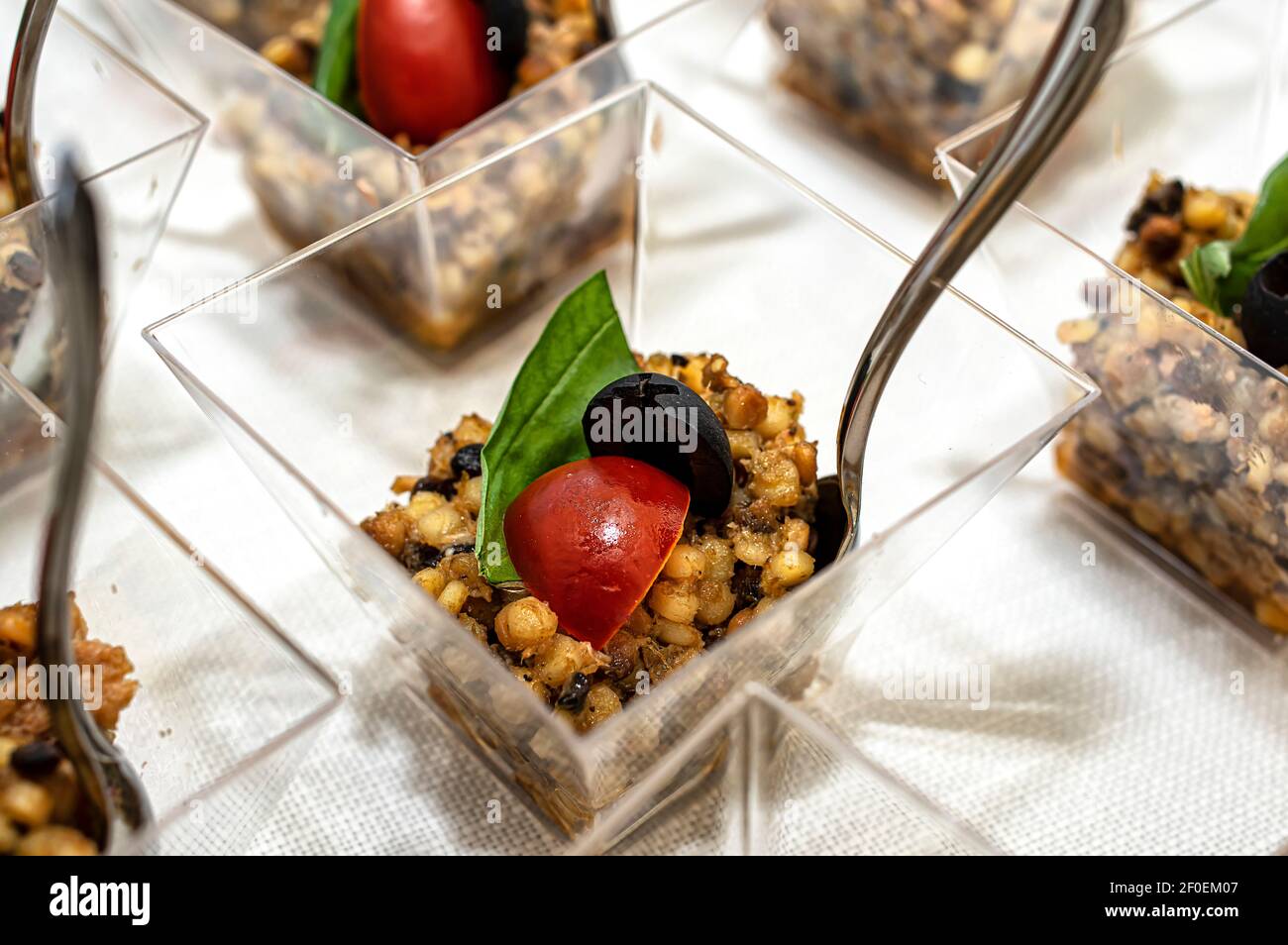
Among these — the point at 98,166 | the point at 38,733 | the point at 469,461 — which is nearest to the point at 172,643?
the point at 38,733

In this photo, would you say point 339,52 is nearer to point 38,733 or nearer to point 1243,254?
point 38,733

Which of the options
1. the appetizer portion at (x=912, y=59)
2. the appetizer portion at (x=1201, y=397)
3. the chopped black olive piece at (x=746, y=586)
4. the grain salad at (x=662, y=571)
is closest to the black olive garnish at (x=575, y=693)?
the grain salad at (x=662, y=571)

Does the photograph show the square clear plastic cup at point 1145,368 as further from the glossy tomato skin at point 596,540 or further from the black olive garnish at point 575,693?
the black olive garnish at point 575,693

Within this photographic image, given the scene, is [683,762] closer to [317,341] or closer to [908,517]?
[908,517]

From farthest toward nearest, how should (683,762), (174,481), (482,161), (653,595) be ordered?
(174,481) → (482,161) → (653,595) → (683,762)
